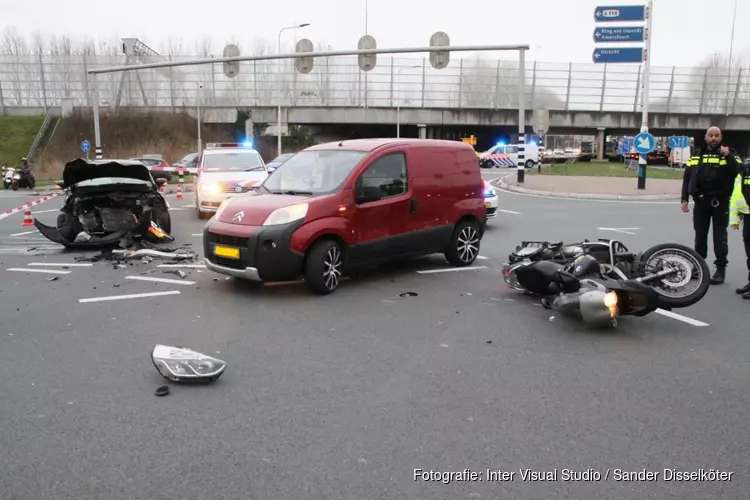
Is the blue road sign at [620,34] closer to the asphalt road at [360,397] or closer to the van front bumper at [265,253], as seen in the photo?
the asphalt road at [360,397]

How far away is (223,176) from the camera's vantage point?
51.5 feet

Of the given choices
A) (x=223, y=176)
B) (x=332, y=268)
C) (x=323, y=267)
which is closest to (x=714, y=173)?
(x=332, y=268)

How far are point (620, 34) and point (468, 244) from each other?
758 inches

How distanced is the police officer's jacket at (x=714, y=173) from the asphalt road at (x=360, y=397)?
1.27 m

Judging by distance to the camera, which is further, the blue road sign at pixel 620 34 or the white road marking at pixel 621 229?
the blue road sign at pixel 620 34

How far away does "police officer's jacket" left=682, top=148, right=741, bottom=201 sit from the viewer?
7.89m

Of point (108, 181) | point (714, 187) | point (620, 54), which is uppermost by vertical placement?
point (620, 54)

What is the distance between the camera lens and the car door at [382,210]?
7.86m

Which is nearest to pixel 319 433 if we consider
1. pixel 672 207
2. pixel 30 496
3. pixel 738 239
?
pixel 30 496

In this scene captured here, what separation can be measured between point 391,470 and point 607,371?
235cm

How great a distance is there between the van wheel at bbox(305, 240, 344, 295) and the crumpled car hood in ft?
18.2

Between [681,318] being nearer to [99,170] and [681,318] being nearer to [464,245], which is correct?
[464,245]

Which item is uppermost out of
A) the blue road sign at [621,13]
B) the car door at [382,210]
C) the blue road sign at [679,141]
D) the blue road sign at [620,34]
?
the blue road sign at [621,13]

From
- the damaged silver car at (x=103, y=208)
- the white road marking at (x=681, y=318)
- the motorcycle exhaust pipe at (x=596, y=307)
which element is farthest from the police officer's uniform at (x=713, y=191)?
the damaged silver car at (x=103, y=208)
